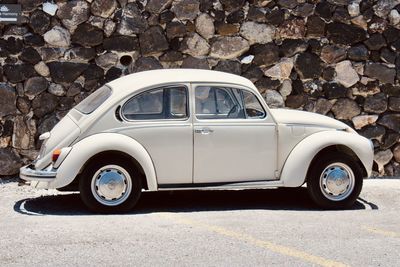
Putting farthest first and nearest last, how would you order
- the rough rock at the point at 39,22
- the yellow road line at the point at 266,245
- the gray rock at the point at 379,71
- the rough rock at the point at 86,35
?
the gray rock at the point at 379,71 < the rough rock at the point at 86,35 < the rough rock at the point at 39,22 < the yellow road line at the point at 266,245

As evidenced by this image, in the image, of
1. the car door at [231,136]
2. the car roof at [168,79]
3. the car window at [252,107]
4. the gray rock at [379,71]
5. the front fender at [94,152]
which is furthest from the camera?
the gray rock at [379,71]

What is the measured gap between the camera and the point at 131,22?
35.8 ft

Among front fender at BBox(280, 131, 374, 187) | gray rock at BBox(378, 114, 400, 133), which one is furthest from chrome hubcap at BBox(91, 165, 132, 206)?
gray rock at BBox(378, 114, 400, 133)

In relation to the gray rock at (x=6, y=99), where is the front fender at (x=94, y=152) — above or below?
below

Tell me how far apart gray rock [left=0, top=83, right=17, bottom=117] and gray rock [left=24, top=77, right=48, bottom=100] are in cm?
17

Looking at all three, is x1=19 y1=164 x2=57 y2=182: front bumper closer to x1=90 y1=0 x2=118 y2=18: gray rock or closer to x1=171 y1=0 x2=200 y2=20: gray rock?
x1=90 y1=0 x2=118 y2=18: gray rock

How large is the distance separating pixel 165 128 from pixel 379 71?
13.4ft

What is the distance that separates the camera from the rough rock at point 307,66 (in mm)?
11273


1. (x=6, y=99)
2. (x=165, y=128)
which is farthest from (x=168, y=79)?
(x=6, y=99)

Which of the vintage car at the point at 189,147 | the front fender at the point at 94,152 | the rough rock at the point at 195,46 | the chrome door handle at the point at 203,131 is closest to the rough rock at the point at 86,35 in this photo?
the rough rock at the point at 195,46

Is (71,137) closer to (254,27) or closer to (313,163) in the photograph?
(313,163)

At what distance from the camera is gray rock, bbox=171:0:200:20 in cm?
1101

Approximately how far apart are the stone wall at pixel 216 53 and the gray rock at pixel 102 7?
0.5 inches

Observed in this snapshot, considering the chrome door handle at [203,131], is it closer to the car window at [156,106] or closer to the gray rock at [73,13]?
the car window at [156,106]
